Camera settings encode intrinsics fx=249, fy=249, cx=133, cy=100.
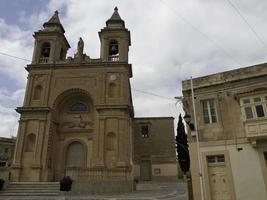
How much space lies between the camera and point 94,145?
71.4 ft

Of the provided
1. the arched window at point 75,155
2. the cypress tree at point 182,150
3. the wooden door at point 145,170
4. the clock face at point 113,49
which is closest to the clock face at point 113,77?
the clock face at point 113,49

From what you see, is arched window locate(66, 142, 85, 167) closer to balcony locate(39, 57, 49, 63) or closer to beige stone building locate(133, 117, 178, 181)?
balcony locate(39, 57, 49, 63)

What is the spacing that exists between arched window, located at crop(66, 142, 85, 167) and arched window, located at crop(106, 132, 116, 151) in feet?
9.51

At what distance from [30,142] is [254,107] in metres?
18.6

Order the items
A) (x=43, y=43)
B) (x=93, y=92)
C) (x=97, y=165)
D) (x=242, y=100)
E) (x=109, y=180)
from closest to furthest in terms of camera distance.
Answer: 1. (x=242, y=100)
2. (x=109, y=180)
3. (x=97, y=165)
4. (x=93, y=92)
5. (x=43, y=43)

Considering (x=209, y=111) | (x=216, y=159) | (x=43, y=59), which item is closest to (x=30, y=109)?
(x=43, y=59)

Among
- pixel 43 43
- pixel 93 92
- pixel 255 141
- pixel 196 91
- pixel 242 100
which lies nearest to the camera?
pixel 255 141

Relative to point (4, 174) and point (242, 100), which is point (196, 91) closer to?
point (242, 100)

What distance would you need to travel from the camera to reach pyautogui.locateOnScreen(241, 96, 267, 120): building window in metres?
12.8

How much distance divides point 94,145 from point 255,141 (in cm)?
1339

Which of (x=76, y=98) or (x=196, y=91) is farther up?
(x=76, y=98)

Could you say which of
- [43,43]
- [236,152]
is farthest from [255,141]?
[43,43]

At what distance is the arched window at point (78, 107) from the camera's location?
81.3 feet

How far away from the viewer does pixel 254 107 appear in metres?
13.1
